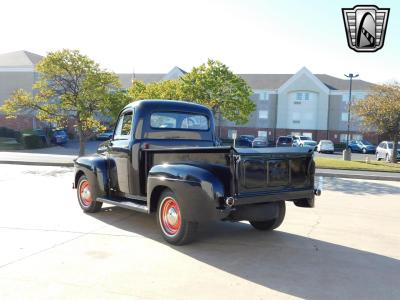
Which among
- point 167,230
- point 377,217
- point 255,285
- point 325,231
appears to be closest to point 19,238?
point 167,230

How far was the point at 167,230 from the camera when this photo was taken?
594 centimetres

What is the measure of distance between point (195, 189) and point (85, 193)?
357 centimetres

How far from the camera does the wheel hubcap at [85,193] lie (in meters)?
7.92

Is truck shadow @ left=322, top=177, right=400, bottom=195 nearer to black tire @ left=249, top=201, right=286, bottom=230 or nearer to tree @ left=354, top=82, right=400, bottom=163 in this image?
black tire @ left=249, top=201, right=286, bottom=230

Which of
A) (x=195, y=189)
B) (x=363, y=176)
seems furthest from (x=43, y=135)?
(x=195, y=189)

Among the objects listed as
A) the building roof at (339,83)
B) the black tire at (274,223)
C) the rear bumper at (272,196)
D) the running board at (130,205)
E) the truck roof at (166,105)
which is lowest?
the black tire at (274,223)

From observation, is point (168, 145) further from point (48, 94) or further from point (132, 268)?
point (48, 94)

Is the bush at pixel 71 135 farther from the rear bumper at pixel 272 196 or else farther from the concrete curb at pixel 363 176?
the rear bumper at pixel 272 196

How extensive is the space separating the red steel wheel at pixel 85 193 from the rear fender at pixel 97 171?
28 centimetres

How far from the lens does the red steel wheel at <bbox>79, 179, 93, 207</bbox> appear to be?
791cm

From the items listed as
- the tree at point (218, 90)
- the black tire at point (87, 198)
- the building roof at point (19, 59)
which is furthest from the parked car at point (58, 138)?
the black tire at point (87, 198)

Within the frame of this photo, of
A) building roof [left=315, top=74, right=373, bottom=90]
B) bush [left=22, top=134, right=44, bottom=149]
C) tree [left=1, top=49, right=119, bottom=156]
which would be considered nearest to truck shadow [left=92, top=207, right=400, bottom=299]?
tree [left=1, top=49, right=119, bottom=156]

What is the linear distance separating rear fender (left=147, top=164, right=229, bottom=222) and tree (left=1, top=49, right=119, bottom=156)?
44.8ft

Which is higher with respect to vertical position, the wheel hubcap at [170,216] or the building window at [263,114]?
the building window at [263,114]
